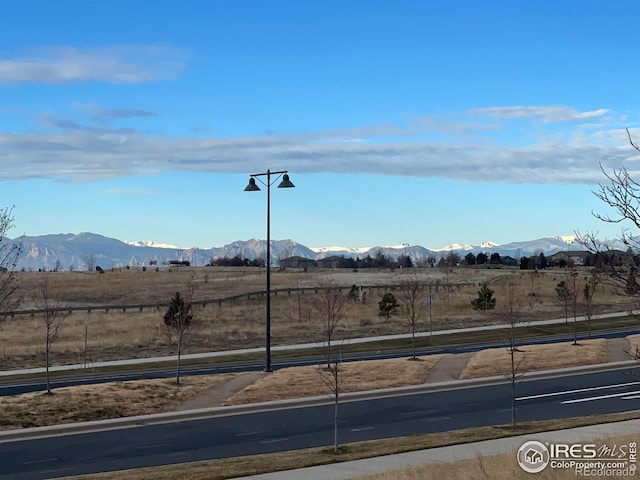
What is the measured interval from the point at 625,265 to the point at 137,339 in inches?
1480

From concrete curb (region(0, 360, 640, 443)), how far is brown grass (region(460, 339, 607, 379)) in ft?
2.28

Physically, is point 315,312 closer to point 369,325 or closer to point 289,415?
point 369,325

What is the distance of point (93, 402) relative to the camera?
78.9 ft

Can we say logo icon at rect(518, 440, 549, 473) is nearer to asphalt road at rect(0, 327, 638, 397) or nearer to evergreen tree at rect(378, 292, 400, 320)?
asphalt road at rect(0, 327, 638, 397)

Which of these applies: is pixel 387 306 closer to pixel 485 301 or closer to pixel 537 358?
pixel 485 301

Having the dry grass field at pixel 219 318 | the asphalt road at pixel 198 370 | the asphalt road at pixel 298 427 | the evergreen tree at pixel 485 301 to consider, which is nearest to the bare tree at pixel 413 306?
the dry grass field at pixel 219 318

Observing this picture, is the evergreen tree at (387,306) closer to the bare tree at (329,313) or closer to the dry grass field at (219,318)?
the dry grass field at (219,318)

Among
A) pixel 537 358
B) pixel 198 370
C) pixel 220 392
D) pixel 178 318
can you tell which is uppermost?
pixel 178 318
